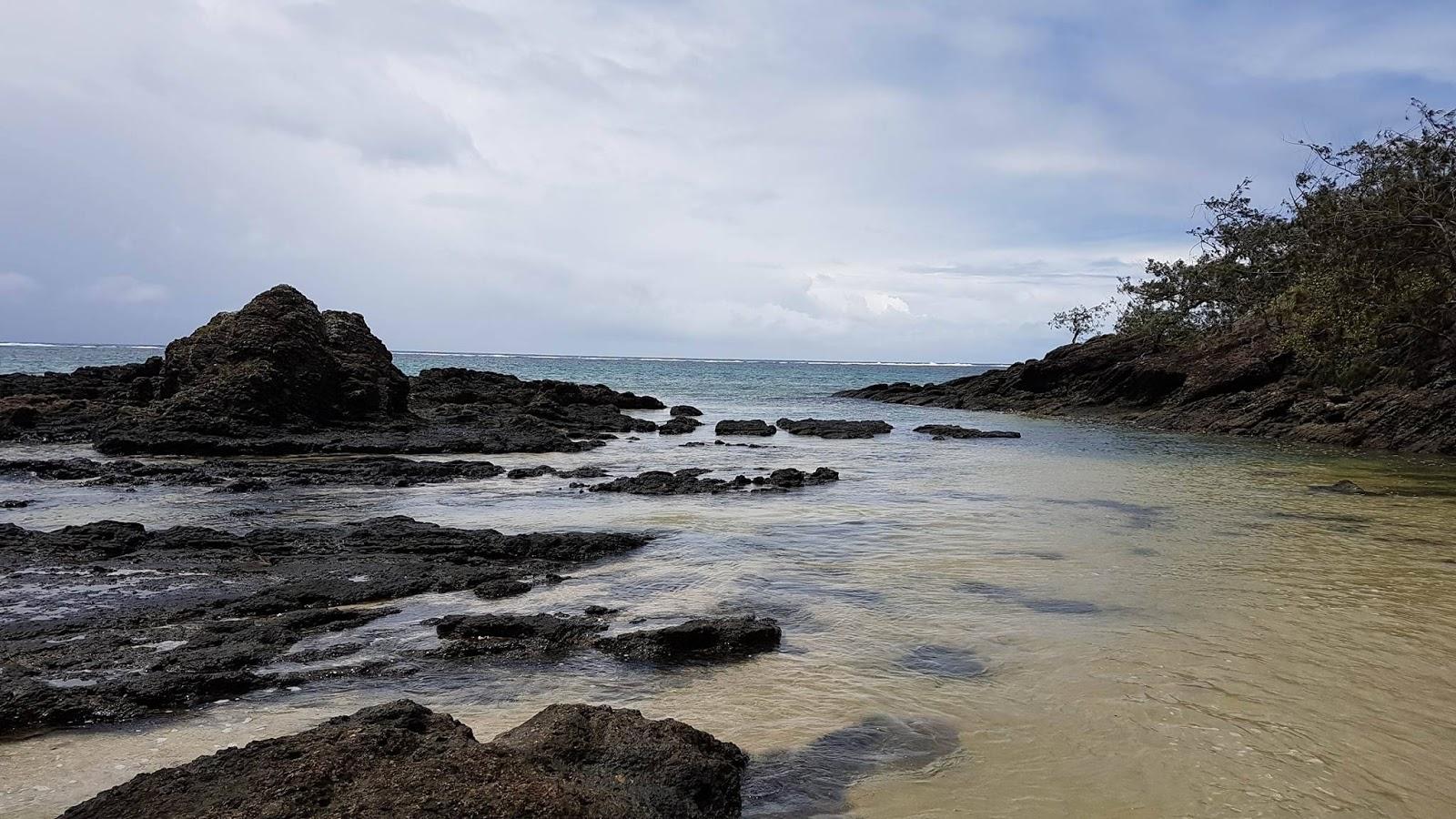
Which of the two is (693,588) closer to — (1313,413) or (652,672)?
(652,672)

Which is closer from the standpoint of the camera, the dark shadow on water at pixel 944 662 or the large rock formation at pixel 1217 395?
the dark shadow on water at pixel 944 662

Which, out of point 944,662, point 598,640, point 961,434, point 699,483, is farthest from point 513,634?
point 961,434

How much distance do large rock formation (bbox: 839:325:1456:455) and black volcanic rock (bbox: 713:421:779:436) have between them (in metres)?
15.7

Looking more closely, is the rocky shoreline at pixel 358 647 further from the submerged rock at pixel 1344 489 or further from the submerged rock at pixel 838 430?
the submerged rock at pixel 838 430

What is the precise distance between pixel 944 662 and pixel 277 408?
67.6 ft

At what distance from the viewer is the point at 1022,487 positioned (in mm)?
16344

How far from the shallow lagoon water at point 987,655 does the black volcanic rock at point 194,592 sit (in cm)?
31

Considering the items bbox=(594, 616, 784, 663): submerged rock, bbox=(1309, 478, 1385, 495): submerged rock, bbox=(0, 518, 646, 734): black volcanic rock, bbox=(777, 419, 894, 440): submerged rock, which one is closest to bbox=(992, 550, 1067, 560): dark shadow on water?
bbox=(0, 518, 646, 734): black volcanic rock

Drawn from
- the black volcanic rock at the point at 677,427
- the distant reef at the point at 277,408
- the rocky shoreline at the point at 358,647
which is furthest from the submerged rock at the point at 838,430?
the rocky shoreline at the point at 358,647

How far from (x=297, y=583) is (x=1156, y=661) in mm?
7008

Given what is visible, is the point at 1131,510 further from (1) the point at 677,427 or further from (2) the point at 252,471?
(1) the point at 677,427

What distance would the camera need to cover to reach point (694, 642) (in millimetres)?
6102

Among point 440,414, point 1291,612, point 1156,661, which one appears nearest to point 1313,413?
point 1291,612

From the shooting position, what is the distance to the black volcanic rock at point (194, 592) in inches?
197
